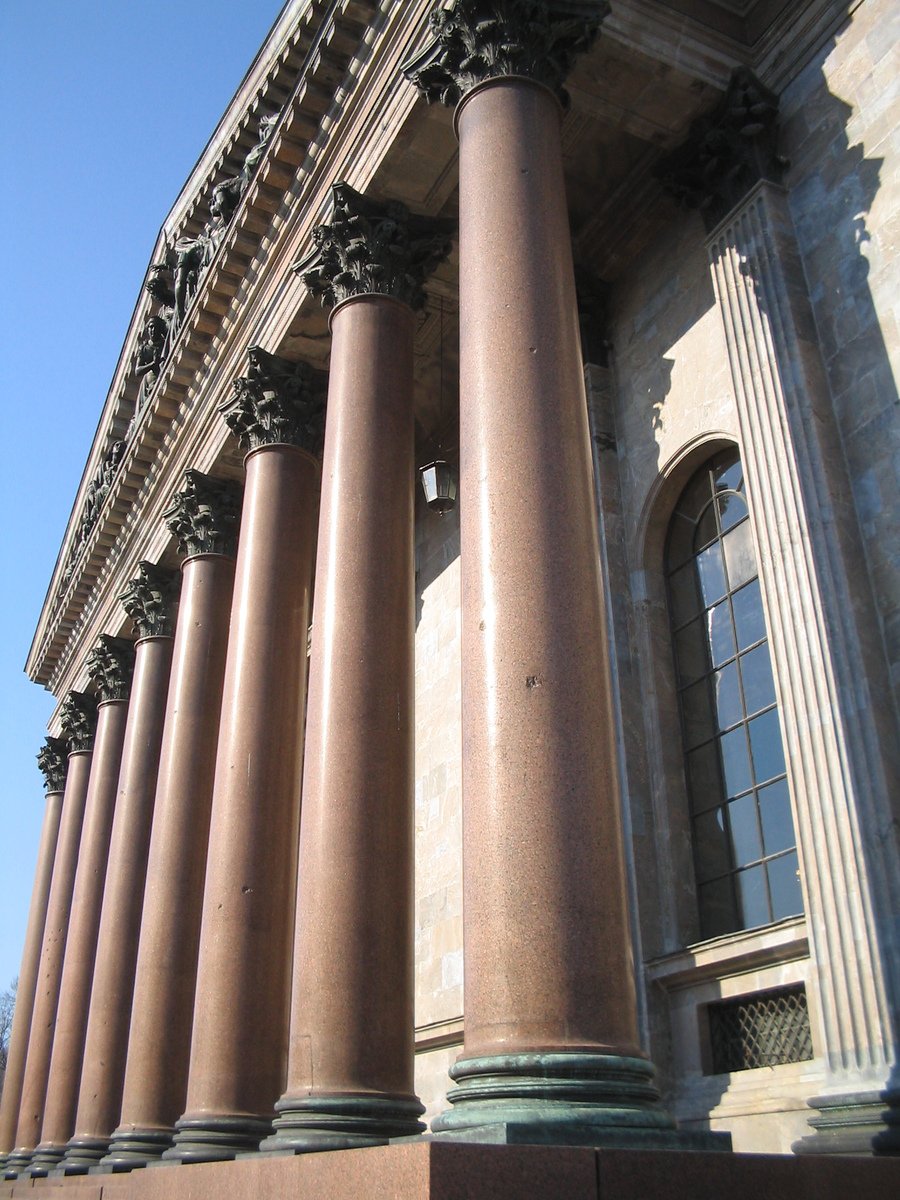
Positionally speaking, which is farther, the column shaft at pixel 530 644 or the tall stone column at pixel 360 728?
the tall stone column at pixel 360 728

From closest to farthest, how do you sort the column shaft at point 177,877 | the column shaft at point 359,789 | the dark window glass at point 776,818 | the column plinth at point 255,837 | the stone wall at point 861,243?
1. the column shaft at point 359,789
2. the stone wall at point 861,243
3. the dark window glass at point 776,818
4. the column plinth at point 255,837
5. the column shaft at point 177,877

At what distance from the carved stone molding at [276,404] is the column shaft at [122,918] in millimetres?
6332

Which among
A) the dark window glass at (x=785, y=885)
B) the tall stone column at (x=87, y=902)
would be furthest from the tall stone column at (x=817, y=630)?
the tall stone column at (x=87, y=902)

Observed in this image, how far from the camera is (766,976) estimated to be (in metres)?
9.89

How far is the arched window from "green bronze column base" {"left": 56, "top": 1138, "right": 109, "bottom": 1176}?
10.8 m

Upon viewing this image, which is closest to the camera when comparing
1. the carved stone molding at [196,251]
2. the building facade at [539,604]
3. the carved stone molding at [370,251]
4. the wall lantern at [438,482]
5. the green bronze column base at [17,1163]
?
the building facade at [539,604]

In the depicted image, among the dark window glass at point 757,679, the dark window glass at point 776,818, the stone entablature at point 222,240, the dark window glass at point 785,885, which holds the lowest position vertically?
the dark window glass at point 785,885

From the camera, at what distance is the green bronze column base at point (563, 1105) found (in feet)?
18.9

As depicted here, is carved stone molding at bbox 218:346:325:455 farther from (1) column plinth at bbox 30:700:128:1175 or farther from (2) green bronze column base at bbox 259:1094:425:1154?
(1) column plinth at bbox 30:700:128:1175

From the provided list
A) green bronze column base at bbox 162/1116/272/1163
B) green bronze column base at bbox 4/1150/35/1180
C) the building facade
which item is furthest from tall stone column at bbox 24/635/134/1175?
green bronze column base at bbox 162/1116/272/1163

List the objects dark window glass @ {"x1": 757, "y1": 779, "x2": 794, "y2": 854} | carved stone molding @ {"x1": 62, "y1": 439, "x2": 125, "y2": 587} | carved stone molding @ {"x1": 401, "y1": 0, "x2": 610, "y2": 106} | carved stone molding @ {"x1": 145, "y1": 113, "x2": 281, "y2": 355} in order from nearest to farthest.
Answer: carved stone molding @ {"x1": 401, "y1": 0, "x2": 610, "y2": 106}, dark window glass @ {"x1": 757, "y1": 779, "x2": 794, "y2": 854}, carved stone molding @ {"x1": 145, "y1": 113, "x2": 281, "y2": 355}, carved stone molding @ {"x1": 62, "y1": 439, "x2": 125, "y2": 587}

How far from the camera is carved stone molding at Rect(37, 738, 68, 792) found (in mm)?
28875

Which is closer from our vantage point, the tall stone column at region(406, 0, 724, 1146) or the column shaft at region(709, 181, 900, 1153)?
the tall stone column at region(406, 0, 724, 1146)

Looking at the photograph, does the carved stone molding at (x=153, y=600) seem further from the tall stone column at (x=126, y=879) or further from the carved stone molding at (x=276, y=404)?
the carved stone molding at (x=276, y=404)
